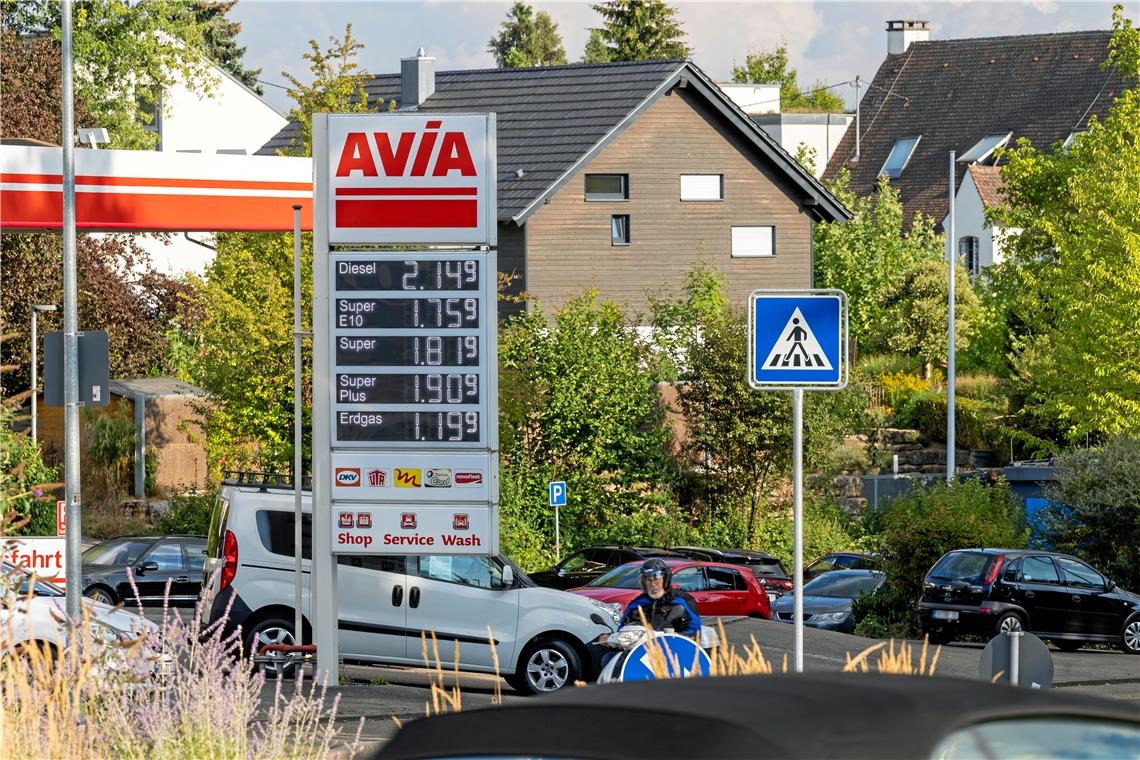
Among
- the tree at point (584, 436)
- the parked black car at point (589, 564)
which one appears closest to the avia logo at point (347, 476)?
the parked black car at point (589, 564)

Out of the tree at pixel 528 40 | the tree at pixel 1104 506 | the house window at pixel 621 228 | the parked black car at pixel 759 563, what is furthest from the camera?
the tree at pixel 528 40

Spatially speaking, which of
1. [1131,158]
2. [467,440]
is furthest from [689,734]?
[1131,158]

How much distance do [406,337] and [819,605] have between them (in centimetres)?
1411

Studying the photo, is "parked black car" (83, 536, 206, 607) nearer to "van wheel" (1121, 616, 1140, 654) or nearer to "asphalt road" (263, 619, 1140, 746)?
"asphalt road" (263, 619, 1140, 746)

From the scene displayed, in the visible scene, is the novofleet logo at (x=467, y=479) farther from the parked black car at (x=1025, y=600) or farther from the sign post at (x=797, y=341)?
the parked black car at (x=1025, y=600)

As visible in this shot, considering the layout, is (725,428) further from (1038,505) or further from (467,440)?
(467,440)

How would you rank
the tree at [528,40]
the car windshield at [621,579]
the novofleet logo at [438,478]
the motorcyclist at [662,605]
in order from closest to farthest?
the motorcyclist at [662,605]
the novofleet logo at [438,478]
the car windshield at [621,579]
the tree at [528,40]

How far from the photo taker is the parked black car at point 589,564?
90.1 feet

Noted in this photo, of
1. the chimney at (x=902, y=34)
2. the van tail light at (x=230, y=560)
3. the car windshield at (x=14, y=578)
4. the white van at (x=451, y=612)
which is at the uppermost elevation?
the chimney at (x=902, y=34)

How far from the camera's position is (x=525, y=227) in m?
46.2

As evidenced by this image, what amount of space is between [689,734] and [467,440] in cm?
1099

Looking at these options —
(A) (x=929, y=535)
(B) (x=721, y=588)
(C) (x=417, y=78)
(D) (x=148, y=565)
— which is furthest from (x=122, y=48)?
(A) (x=929, y=535)

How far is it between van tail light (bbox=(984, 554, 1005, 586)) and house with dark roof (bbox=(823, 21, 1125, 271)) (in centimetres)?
3982

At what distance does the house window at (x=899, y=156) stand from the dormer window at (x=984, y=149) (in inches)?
120
